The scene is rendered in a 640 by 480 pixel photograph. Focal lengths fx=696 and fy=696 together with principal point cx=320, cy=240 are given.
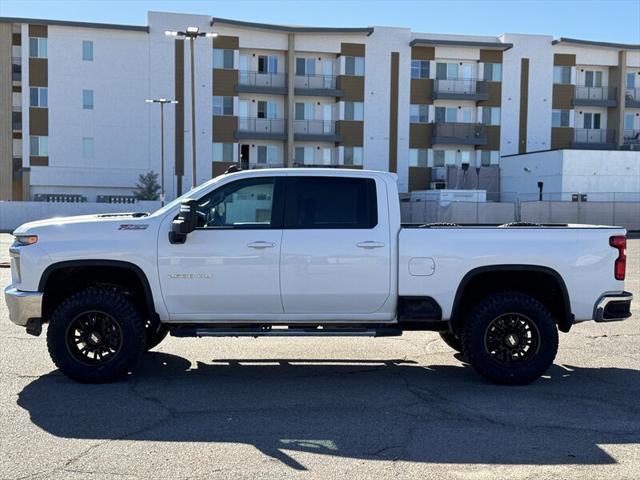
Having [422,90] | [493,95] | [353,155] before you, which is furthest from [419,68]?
[353,155]

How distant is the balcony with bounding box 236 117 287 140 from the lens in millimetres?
50562

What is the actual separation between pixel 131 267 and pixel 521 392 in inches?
159

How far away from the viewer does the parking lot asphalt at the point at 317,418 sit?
191 inches

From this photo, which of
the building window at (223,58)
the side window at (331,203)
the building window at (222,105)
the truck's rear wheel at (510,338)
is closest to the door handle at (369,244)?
the side window at (331,203)

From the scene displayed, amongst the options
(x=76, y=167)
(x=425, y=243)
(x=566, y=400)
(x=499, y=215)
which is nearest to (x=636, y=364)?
(x=566, y=400)

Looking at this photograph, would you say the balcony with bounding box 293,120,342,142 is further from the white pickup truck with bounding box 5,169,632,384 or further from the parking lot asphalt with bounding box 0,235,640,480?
the white pickup truck with bounding box 5,169,632,384

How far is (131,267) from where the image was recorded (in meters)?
6.83

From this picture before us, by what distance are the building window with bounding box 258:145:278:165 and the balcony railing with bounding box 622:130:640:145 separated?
28.0m

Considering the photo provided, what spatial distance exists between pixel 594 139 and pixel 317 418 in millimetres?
55592

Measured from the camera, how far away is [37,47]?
157ft

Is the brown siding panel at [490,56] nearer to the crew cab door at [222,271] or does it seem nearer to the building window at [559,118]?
the building window at [559,118]

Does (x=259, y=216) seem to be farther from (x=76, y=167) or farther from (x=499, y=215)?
(x=76, y=167)

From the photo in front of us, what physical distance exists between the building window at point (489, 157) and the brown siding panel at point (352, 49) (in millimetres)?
12184

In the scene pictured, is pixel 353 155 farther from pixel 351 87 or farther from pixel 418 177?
pixel 418 177
